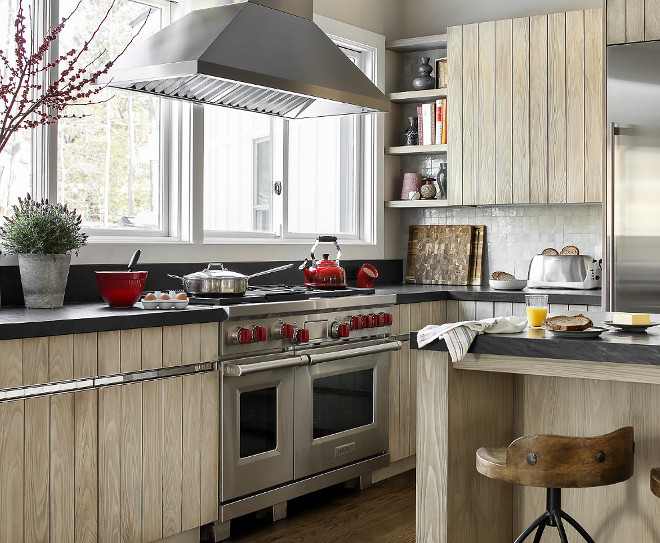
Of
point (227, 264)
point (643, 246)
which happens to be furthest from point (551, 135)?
point (227, 264)

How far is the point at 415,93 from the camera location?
16.9ft

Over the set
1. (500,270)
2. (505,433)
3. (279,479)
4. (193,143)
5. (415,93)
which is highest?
(415,93)

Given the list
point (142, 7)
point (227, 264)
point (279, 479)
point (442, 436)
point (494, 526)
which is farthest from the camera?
point (227, 264)

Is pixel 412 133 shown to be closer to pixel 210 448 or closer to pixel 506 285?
pixel 506 285

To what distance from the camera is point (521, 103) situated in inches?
184

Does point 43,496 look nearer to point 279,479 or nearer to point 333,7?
point 279,479

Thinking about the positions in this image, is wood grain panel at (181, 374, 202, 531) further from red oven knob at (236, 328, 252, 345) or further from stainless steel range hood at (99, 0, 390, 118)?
stainless steel range hood at (99, 0, 390, 118)

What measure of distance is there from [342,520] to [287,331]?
88cm

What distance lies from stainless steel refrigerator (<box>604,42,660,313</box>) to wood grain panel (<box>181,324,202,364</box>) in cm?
206

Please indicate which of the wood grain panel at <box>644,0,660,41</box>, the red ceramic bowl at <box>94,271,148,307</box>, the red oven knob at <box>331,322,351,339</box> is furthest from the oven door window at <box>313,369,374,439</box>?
the wood grain panel at <box>644,0,660,41</box>

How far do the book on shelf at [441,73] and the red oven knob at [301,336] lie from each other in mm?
2155

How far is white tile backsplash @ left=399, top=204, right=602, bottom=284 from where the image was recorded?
15.8 ft

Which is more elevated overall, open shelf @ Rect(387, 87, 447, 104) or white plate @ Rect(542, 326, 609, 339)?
open shelf @ Rect(387, 87, 447, 104)

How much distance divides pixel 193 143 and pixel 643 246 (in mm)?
2197
